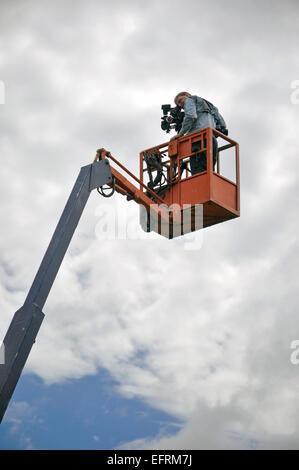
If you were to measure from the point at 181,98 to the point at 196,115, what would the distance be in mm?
879

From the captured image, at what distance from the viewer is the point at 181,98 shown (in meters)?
15.0

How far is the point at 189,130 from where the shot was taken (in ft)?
47.5

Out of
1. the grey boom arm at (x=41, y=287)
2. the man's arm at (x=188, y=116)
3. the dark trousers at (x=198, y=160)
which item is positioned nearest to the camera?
the grey boom arm at (x=41, y=287)

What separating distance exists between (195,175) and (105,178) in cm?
256

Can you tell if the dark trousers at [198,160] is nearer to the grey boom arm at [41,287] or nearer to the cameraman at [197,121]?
the cameraman at [197,121]

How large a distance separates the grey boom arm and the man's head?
3.74 metres

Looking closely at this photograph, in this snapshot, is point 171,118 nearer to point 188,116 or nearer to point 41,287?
point 188,116

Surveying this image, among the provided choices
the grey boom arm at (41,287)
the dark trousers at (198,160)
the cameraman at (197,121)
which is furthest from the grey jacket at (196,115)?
the grey boom arm at (41,287)

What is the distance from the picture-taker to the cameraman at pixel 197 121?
14023mm

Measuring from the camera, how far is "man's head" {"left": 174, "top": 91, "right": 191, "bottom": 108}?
15.0m

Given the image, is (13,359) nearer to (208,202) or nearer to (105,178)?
(105,178)

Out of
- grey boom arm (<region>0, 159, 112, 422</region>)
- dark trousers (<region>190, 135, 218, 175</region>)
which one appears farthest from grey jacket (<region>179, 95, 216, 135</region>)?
grey boom arm (<region>0, 159, 112, 422</region>)

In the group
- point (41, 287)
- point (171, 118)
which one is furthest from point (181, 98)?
point (41, 287)

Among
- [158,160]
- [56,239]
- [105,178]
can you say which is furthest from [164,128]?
[56,239]
